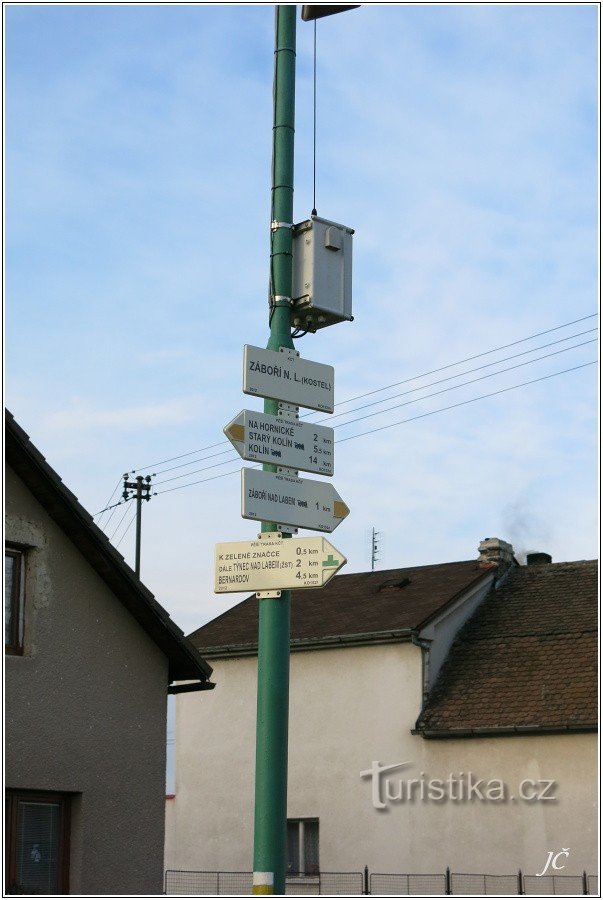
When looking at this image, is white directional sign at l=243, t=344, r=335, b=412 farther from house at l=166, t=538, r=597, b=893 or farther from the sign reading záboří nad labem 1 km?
house at l=166, t=538, r=597, b=893

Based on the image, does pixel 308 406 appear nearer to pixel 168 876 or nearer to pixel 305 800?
pixel 305 800

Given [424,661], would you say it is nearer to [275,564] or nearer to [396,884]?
[396,884]

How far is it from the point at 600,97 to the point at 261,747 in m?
7.01

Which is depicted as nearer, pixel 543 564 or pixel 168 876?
pixel 168 876

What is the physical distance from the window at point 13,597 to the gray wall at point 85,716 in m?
0.08

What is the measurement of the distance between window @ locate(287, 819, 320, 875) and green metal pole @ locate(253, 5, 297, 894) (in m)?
18.6

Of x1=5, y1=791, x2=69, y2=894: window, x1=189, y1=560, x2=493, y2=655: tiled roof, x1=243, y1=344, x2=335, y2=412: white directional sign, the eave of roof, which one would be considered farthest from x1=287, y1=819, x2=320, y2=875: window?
x1=243, y1=344, x2=335, y2=412: white directional sign

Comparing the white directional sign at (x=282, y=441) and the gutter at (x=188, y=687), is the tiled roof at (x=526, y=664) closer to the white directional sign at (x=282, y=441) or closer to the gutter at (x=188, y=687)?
the gutter at (x=188, y=687)

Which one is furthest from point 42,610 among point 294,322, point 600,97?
point 600,97

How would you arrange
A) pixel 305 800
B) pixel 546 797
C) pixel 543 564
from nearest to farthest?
pixel 546 797
pixel 305 800
pixel 543 564

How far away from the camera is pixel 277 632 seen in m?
7.58

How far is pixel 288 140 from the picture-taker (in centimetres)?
845

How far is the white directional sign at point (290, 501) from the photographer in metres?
7.55

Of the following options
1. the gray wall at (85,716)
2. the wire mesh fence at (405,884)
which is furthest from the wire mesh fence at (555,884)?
the gray wall at (85,716)
